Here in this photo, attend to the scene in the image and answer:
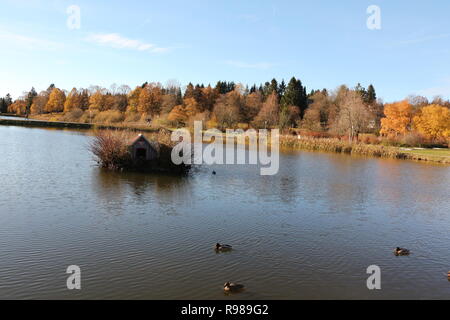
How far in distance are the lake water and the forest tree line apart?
47.7 m

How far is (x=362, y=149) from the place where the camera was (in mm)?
51125

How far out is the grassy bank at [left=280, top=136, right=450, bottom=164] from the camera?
156 feet

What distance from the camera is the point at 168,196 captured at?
61.6ft

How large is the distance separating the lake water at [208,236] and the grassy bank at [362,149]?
82.8 ft

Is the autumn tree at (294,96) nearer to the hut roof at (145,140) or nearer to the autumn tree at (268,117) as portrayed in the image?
the autumn tree at (268,117)

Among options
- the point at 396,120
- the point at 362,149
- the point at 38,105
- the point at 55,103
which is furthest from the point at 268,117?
the point at 38,105

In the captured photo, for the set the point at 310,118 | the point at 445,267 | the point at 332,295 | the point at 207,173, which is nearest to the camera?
the point at 332,295

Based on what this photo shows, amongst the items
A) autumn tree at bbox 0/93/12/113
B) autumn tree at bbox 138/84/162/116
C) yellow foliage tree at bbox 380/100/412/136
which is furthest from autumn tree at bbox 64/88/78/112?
yellow foliage tree at bbox 380/100/412/136

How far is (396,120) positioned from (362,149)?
26.2m

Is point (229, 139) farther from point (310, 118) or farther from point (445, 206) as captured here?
point (445, 206)

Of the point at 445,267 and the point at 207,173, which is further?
the point at 207,173

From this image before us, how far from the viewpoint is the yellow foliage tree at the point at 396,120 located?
238 feet
